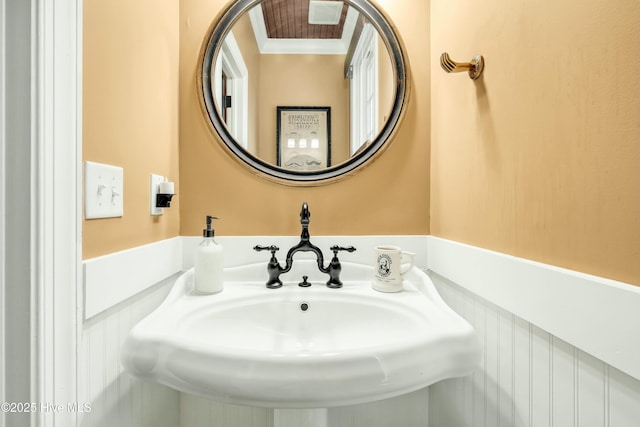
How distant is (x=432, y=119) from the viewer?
1077mm

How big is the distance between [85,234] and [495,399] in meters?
0.95

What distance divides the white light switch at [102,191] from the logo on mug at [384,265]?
0.66m

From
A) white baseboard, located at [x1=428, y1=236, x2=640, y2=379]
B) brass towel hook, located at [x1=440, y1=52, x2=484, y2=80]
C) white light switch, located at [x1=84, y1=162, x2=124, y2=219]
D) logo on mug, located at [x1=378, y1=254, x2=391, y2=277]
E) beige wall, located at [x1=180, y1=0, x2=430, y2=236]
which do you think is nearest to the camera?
white baseboard, located at [x1=428, y1=236, x2=640, y2=379]

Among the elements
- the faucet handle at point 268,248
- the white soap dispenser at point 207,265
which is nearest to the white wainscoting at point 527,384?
the faucet handle at point 268,248

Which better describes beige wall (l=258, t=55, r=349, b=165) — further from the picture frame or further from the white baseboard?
the white baseboard

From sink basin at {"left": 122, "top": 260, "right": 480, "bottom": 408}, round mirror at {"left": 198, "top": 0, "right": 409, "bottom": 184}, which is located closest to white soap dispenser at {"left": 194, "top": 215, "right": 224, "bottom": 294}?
sink basin at {"left": 122, "top": 260, "right": 480, "bottom": 408}

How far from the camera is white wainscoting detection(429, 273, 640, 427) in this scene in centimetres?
46

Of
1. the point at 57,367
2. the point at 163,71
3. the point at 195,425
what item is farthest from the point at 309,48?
the point at 195,425

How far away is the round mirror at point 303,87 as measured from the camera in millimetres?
1062

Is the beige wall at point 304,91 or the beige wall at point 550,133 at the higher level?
the beige wall at point 304,91

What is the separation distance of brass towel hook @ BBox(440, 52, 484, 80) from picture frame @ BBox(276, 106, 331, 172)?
0.39 m

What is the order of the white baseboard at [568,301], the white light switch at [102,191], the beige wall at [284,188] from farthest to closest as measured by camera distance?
the beige wall at [284,188] → the white light switch at [102,191] → the white baseboard at [568,301]

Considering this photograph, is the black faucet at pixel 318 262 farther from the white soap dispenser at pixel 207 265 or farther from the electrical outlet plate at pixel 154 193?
the electrical outlet plate at pixel 154 193

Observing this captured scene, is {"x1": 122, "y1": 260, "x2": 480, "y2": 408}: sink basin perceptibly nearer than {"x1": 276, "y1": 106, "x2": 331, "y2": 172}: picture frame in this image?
Yes
